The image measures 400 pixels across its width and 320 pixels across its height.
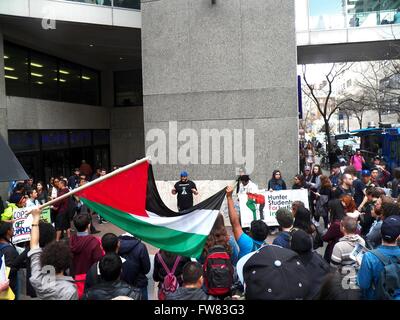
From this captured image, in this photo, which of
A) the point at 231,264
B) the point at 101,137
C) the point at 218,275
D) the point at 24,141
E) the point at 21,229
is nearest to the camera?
the point at 218,275

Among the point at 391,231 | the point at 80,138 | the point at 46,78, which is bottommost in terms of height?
the point at 391,231

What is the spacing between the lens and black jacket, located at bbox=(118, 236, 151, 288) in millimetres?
5098

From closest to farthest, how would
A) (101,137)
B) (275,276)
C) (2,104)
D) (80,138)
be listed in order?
(275,276)
(2,104)
(80,138)
(101,137)

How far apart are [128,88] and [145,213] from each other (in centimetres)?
2139

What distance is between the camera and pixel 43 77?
65.1 ft

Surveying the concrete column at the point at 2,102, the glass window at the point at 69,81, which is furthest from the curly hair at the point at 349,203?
the glass window at the point at 69,81

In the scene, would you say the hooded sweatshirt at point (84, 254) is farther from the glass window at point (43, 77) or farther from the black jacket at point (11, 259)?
the glass window at point (43, 77)

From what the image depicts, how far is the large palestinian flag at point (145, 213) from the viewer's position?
4.85 m

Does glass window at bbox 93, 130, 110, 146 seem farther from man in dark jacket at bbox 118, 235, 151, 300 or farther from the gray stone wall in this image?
man in dark jacket at bbox 118, 235, 151, 300

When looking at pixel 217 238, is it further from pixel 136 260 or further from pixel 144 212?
pixel 136 260

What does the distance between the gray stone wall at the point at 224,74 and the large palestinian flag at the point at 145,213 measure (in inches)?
343

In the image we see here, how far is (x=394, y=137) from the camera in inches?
822

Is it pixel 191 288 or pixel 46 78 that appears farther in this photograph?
pixel 46 78

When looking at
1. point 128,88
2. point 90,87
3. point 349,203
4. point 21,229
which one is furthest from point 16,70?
point 349,203
